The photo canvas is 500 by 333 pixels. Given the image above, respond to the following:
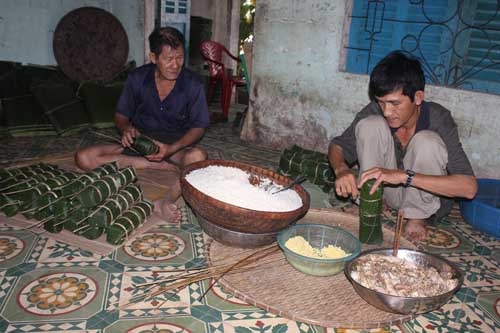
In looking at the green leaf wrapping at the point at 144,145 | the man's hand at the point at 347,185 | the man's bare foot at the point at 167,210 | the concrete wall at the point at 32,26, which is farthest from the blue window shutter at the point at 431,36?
the concrete wall at the point at 32,26

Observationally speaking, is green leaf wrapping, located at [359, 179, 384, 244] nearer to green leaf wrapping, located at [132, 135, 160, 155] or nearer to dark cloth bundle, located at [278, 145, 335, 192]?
dark cloth bundle, located at [278, 145, 335, 192]

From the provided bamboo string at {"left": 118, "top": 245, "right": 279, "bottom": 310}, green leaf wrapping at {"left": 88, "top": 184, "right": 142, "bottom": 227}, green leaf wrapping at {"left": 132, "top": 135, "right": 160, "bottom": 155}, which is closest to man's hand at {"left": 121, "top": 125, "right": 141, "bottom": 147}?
green leaf wrapping at {"left": 132, "top": 135, "right": 160, "bottom": 155}

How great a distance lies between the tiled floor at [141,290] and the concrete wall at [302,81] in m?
1.79

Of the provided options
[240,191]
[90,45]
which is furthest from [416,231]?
[90,45]

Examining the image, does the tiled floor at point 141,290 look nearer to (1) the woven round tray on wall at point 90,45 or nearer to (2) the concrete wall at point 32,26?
(2) the concrete wall at point 32,26

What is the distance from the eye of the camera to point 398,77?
2348mm

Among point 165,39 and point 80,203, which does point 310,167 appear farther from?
point 80,203

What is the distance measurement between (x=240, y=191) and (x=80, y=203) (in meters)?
0.98

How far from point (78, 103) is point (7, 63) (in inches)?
33.2

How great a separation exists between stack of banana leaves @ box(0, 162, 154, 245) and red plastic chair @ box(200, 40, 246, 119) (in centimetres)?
367

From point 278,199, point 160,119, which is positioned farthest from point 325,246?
point 160,119

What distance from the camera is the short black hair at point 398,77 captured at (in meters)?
2.35

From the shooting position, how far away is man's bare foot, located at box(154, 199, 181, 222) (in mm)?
2947

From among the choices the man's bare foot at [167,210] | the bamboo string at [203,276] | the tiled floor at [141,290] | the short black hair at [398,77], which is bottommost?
the tiled floor at [141,290]
